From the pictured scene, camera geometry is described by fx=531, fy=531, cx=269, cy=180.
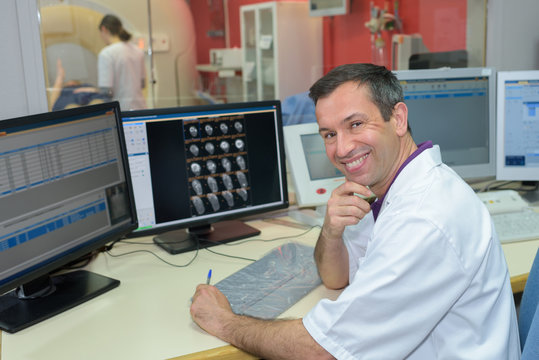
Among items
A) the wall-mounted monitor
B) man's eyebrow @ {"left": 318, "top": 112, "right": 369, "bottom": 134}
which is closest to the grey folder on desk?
man's eyebrow @ {"left": 318, "top": 112, "right": 369, "bottom": 134}

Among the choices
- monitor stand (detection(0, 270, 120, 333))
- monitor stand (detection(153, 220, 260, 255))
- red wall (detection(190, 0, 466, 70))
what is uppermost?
red wall (detection(190, 0, 466, 70))

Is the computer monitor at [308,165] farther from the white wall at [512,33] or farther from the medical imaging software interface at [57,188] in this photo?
the white wall at [512,33]

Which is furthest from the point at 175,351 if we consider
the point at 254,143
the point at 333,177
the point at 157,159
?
the point at 333,177

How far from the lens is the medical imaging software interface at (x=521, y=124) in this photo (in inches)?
75.0

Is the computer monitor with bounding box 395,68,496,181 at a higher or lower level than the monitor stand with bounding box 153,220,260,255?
higher

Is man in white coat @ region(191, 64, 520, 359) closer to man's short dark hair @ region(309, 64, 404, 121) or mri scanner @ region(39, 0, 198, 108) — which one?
man's short dark hair @ region(309, 64, 404, 121)

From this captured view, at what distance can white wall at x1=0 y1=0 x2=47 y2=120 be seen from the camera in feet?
Result: 5.02

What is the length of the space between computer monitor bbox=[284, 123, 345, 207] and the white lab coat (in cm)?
83

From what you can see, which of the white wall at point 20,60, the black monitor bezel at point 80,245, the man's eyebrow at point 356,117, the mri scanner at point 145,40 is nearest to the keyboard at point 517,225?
the man's eyebrow at point 356,117

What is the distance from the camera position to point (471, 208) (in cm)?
100

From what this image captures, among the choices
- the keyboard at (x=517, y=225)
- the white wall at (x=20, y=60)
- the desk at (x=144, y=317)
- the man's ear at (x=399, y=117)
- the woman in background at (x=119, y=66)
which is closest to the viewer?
the desk at (x=144, y=317)

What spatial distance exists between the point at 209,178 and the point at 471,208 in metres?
0.89

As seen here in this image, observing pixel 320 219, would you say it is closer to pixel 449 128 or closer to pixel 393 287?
pixel 449 128

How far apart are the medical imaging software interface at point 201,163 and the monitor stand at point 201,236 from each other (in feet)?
0.24
